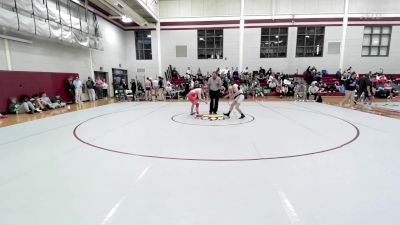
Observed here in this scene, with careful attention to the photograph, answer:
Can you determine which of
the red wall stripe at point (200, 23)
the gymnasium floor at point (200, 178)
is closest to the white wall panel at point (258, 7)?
the red wall stripe at point (200, 23)

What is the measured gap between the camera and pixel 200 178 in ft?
10.5

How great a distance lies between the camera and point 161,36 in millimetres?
21281

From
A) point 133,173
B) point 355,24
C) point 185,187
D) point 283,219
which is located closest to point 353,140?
point 283,219

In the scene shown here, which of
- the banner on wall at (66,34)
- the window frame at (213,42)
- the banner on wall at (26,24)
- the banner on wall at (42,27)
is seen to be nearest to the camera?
the banner on wall at (26,24)

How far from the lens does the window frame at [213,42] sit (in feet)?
68.7

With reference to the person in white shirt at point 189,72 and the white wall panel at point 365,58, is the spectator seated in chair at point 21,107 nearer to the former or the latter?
the person in white shirt at point 189,72

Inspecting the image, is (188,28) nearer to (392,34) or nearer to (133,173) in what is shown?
(392,34)

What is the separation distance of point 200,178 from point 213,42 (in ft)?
63.6

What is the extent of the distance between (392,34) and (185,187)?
2521cm

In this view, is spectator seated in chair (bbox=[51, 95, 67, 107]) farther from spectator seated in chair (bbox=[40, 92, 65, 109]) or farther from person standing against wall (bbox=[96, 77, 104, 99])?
person standing against wall (bbox=[96, 77, 104, 99])

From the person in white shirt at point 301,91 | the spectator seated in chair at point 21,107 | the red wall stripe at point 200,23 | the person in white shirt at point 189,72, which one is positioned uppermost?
the red wall stripe at point 200,23

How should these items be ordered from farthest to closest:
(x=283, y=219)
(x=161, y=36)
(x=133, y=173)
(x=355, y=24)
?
(x=161, y=36) → (x=355, y=24) → (x=133, y=173) → (x=283, y=219)

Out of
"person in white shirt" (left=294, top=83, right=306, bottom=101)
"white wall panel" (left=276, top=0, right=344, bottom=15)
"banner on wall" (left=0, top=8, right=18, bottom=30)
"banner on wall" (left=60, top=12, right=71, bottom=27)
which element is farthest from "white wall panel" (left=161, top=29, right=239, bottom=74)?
"banner on wall" (left=0, top=8, right=18, bottom=30)

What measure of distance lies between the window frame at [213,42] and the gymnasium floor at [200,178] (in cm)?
1642
